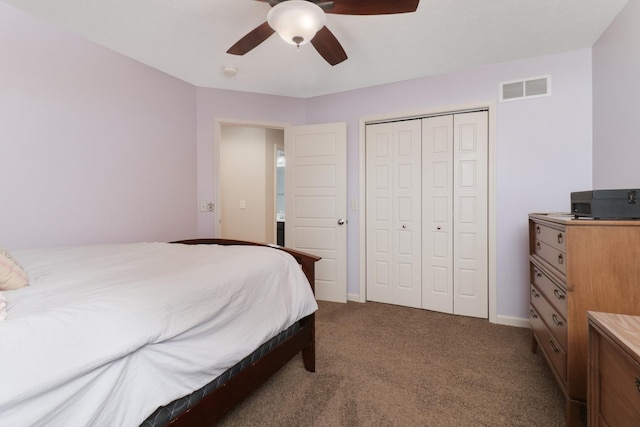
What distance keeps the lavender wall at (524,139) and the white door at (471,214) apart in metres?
0.12

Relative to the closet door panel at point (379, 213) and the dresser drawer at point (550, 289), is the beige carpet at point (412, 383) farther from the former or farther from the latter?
the closet door panel at point (379, 213)

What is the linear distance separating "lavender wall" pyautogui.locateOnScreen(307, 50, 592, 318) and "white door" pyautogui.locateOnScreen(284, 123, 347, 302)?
938mm

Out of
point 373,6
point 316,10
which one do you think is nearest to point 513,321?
point 373,6

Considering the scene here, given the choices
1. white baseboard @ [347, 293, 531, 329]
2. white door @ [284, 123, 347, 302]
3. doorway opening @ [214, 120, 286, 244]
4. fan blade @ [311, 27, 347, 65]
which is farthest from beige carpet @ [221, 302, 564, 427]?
doorway opening @ [214, 120, 286, 244]

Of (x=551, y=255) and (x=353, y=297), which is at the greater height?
(x=551, y=255)

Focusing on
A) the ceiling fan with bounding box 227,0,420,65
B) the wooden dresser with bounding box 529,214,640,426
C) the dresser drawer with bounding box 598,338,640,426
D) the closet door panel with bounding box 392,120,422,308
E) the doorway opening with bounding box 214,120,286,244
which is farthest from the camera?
the doorway opening with bounding box 214,120,286,244

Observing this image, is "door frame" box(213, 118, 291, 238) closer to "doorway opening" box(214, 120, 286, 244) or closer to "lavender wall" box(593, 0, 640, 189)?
"doorway opening" box(214, 120, 286, 244)

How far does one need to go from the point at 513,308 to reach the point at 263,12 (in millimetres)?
3180

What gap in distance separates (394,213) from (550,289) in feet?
5.71

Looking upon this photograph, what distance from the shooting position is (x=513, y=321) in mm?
2789

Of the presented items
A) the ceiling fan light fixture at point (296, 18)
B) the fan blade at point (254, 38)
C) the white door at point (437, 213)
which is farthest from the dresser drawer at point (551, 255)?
the fan blade at point (254, 38)

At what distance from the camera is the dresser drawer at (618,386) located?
2.77 feet

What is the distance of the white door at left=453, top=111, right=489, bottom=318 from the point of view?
2.89m

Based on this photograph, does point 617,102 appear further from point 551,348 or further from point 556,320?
point 551,348
